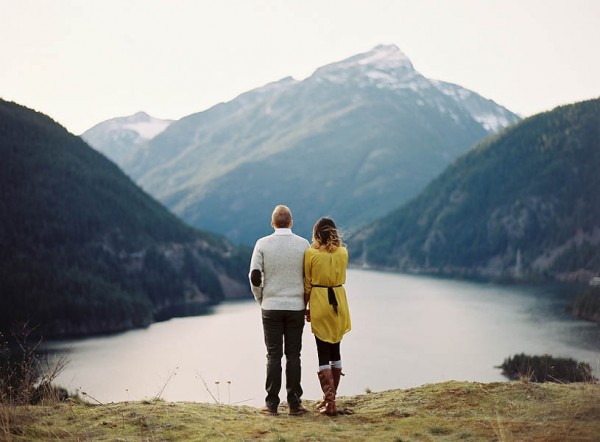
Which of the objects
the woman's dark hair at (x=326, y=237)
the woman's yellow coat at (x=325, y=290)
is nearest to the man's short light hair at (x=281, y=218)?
the woman's dark hair at (x=326, y=237)

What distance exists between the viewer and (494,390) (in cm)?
1318

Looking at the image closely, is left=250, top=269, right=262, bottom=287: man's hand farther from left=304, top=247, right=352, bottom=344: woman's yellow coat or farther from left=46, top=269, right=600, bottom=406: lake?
left=46, top=269, right=600, bottom=406: lake

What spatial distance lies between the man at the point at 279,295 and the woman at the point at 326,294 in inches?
7.9

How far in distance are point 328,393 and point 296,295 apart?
1.66 metres

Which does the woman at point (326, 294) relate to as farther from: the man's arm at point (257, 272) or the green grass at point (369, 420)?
the green grass at point (369, 420)

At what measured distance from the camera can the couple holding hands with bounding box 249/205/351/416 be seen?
12.5m

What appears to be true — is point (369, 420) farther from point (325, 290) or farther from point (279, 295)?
point (279, 295)

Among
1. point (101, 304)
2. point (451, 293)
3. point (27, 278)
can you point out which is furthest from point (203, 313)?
point (451, 293)

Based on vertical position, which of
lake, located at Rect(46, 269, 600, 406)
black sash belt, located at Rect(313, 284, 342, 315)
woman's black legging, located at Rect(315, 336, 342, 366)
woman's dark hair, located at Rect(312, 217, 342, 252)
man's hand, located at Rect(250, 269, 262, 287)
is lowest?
lake, located at Rect(46, 269, 600, 406)

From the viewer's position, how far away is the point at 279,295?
41.1 ft

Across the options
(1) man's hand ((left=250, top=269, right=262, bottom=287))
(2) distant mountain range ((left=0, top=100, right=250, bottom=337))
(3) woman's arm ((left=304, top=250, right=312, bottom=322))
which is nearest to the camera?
(1) man's hand ((left=250, top=269, right=262, bottom=287))

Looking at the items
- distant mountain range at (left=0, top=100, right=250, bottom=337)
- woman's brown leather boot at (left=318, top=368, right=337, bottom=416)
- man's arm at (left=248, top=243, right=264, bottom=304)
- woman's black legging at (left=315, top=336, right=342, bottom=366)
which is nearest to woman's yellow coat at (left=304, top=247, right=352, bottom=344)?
woman's black legging at (left=315, top=336, right=342, bottom=366)

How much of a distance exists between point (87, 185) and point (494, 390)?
190931 millimetres

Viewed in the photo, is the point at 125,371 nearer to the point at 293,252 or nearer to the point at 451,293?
the point at 293,252
